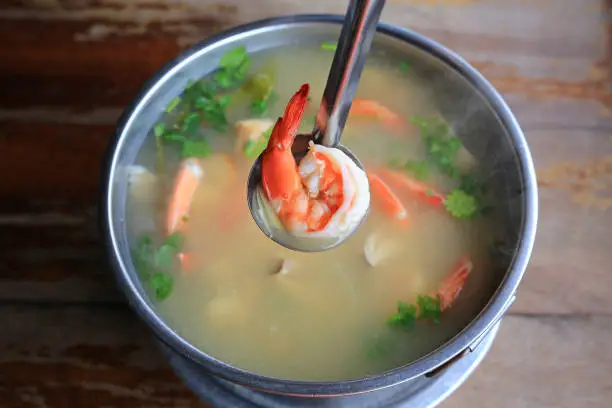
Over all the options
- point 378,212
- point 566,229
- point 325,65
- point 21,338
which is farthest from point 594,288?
point 21,338

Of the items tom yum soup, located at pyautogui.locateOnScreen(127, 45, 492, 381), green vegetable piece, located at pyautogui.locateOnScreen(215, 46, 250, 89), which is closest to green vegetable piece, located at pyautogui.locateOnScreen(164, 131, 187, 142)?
tom yum soup, located at pyautogui.locateOnScreen(127, 45, 492, 381)

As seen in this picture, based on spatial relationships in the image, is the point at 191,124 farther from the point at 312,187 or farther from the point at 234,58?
the point at 312,187

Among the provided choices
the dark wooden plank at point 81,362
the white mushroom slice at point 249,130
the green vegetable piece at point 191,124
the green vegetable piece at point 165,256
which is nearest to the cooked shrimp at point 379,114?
the white mushroom slice at point 249,130

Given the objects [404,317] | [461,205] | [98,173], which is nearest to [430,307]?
[404,317]

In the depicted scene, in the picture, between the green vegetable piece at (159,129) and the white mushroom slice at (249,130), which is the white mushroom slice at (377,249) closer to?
the white mushroom slice at (249,130)

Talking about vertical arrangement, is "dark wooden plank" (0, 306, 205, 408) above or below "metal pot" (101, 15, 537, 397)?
below

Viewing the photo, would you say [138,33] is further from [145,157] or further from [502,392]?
[502,392]

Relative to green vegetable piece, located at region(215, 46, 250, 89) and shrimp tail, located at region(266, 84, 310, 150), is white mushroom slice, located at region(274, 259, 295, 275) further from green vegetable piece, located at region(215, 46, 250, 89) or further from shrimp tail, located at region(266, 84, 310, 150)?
green vegetable piece, located at region(215, 46, 250, 89)
